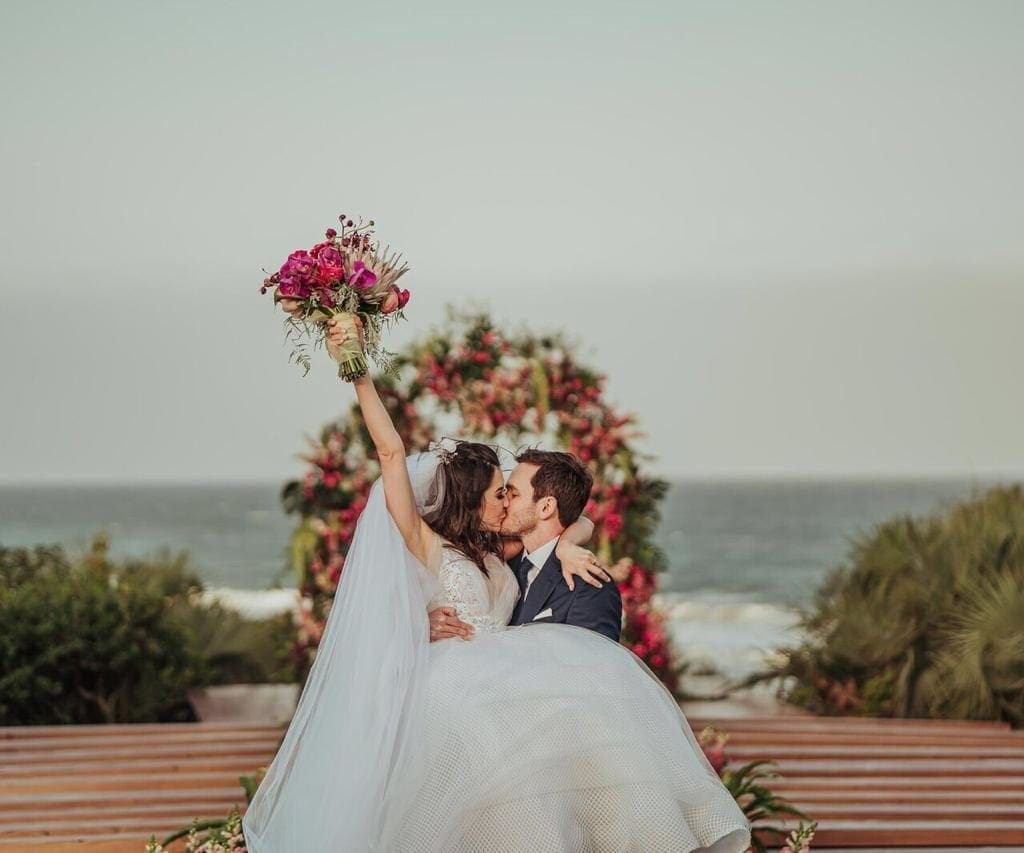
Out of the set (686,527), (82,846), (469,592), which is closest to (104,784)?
(82,846)

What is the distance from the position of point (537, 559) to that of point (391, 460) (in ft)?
2.25

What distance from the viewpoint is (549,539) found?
5133 millimetres

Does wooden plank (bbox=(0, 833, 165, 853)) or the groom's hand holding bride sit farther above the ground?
the groom's hand holding bride

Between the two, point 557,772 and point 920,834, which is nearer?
point 557,772

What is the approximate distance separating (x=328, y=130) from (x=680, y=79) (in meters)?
5.55

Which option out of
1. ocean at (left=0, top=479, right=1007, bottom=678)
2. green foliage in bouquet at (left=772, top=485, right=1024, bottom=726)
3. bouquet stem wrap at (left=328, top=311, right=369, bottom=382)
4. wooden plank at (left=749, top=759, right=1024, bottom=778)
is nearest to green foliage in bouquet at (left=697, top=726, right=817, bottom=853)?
wooden plank at (left=749, top=759, right=1024, bottom=778)

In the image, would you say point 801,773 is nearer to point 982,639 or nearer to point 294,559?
point 982,639

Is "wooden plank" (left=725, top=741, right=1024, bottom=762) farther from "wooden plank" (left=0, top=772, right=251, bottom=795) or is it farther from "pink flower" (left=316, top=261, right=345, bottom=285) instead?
"pink flower" (left=316, top=261, right=345, bottom=285)

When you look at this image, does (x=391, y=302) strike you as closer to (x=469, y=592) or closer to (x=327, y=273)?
(x=327, y=273)

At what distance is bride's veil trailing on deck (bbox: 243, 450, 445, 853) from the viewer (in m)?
4.48

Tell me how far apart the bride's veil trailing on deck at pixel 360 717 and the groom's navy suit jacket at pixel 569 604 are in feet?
1.18

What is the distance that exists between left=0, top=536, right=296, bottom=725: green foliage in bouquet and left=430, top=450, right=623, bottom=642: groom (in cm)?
419

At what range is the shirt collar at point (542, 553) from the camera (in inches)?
201

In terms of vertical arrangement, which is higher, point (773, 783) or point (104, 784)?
point (773, 783)
